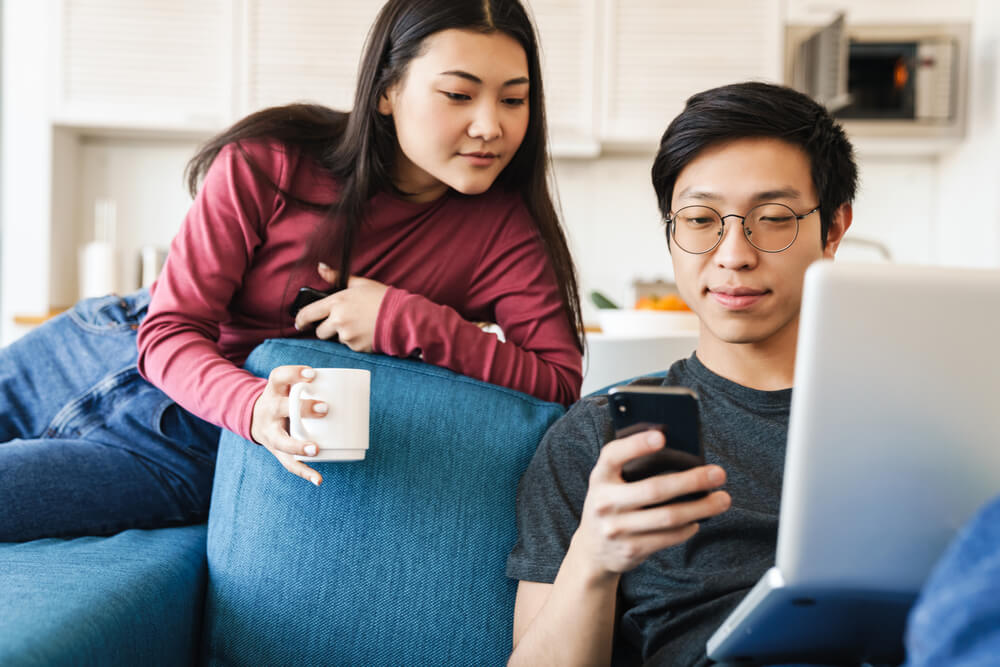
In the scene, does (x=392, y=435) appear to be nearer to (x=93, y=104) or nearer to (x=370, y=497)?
(x=370, y=497)

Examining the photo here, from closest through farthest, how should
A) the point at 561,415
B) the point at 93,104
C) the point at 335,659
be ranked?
the point at 335,659, the point at 561,415, the point at 93,104

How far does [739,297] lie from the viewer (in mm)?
1127

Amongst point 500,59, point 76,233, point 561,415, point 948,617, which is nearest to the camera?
point 948,617

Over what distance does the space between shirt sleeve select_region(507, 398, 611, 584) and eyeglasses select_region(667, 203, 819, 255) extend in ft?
0.71

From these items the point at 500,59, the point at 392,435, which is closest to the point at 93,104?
the point at 500,59

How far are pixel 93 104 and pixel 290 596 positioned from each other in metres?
3.24

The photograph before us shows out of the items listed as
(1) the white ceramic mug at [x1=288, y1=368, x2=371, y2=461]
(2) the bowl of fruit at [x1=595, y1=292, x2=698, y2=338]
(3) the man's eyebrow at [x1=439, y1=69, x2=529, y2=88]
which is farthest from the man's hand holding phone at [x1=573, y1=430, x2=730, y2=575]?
(2) the bowl of fruit at [x1=595, y1=292, x2=698, y2=338]

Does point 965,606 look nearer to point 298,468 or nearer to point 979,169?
point 298,468

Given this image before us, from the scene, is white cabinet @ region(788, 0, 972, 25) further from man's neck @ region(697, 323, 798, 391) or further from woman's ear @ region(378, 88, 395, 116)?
man's neck @ region(697, 323, 798, 391)

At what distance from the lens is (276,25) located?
12.6 ft

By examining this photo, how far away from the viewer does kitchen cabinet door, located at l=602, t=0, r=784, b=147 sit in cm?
388

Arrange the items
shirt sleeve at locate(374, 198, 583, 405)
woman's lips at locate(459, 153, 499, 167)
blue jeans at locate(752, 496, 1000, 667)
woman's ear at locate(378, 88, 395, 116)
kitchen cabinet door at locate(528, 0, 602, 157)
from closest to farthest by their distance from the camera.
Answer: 1. blue jeans at locate(752, 496, 1000, 667)
2. shirt sleeve at locate(374, 198, 583, 405)
3. woman's lips at locate(459, 153, 499, 167)
4. woman's ear at locate(378, 88, 395, 116)
5. kitchen cabinet door at locate(528, 0, 602, 157)

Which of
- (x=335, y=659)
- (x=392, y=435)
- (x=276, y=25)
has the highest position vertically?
(x=276, y=25)

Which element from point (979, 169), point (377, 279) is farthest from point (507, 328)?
point (979, 169)
